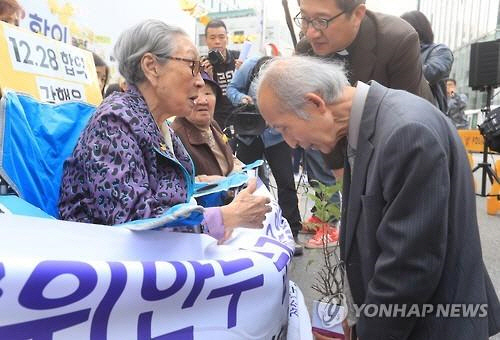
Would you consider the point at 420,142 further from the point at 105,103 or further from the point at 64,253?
the point at 105,103

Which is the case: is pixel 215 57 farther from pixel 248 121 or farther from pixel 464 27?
pixel 464 27

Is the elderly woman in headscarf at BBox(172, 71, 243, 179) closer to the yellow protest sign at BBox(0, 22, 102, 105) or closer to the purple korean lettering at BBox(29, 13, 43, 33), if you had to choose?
the yellow protest sign at BBox(0, 22, 102, 105)

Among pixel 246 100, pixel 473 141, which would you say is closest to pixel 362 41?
pixel 246 100

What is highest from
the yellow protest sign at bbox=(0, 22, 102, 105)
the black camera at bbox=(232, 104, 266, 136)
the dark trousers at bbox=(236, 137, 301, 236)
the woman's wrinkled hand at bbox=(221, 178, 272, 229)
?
the yellow protest sign at bbox=(0, 22, 102, 105)

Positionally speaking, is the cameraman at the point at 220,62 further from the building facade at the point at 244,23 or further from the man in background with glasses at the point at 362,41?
the building facade at the point at 244,23

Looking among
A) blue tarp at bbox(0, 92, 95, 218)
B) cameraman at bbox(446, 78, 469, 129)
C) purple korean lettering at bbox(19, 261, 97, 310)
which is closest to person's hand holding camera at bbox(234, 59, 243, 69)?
blue tarp at bbox(0, 92, 95, 218)

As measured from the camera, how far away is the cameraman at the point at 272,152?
11.2 ft

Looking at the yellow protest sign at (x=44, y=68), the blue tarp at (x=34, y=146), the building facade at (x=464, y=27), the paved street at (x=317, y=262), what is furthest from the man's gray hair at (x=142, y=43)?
the building facade at (x=464, y=27)

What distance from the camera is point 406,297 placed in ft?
3.82

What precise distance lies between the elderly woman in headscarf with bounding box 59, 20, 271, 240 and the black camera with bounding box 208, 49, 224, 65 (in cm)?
229

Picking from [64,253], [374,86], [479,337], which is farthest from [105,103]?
[479,337]

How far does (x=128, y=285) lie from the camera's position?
0.98m

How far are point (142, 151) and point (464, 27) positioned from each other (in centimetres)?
2297

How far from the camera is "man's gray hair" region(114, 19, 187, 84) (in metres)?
1.60
